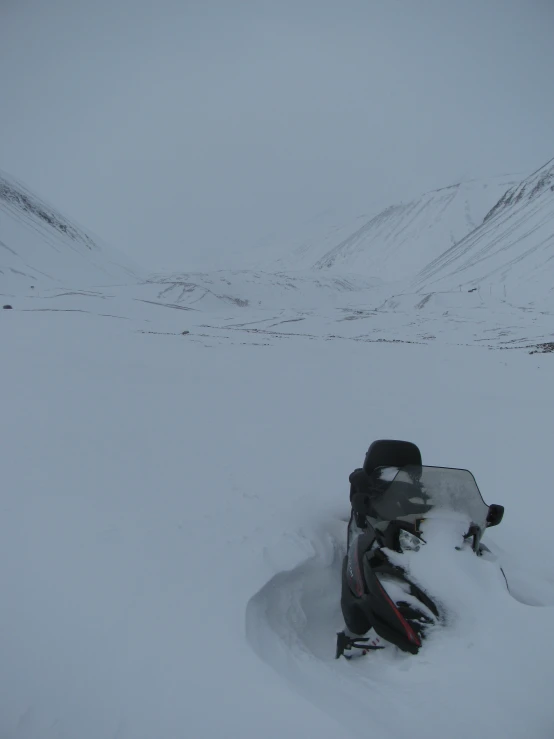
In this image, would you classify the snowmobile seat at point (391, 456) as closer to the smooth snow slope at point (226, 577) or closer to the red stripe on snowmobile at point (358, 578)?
the smooth snow slope at point (226, 577)

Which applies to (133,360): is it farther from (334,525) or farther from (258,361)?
(334,525)

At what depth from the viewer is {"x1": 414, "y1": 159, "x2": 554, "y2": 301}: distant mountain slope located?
44.4m

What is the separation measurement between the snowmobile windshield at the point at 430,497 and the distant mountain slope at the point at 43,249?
56603 millimetres

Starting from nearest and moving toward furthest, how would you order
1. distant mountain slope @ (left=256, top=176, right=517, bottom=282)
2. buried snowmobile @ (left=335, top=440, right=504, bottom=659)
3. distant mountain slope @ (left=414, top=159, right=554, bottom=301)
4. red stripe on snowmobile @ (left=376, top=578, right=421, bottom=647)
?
red stripe on snowmobile @ (left=376, top=578, right=421, bottom=647)
buried snowmobile @ (left=335, top=440, right=504, bottom=659)
distant mountain slope @ (left=414, top=159, right=554, bottom=301)
distant mountain slope @ (left=256, top=176, right=517, bottom=282)

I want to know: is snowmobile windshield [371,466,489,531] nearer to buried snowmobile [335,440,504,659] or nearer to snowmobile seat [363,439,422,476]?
buried snowmobile [335,440,504,659]

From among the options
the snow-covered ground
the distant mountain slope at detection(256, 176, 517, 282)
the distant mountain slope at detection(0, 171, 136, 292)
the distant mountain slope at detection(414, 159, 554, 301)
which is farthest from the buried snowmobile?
the distant mountain slope at detection(256, 176, 517, 282)

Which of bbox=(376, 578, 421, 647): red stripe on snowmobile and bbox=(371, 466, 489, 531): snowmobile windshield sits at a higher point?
bbox=(371, 466, 489, 531): snowmobile windshield

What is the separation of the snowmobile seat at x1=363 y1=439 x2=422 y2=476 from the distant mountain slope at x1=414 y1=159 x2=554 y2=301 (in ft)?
142

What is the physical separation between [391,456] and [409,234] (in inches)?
4782

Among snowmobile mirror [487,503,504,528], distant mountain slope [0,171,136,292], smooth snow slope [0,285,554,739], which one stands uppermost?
distant mountain slope [0,171,136,292]

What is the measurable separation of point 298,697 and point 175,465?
3.37 meters

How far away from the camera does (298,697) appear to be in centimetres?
233

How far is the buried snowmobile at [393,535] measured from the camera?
279 centimetres

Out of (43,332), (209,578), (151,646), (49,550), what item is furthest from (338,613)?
(43,332)
